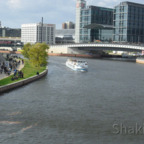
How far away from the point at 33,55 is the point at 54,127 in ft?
152

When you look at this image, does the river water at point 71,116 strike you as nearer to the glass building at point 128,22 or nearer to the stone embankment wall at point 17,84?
the stone embankment wall at point 17,84

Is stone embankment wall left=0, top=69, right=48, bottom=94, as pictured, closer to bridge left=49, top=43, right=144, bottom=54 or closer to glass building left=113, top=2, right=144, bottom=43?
bridge left=49, top=43, right=144, bottom=54

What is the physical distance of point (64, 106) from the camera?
1340 inches

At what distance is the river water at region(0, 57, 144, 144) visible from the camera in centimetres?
2450

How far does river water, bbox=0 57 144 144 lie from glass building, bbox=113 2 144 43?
135 m

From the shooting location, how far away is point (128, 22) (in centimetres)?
17525

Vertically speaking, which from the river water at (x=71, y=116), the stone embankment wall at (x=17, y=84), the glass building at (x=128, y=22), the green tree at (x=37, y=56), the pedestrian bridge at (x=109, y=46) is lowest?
the river water at (x=71, y=116)

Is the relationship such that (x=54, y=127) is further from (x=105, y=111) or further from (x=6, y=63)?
(x=6, y=63)

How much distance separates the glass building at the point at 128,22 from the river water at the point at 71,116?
441ft

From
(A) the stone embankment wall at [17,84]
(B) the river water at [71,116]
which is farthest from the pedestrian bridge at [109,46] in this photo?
(B) the river water at [71,116]

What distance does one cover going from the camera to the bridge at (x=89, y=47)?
4578 inches

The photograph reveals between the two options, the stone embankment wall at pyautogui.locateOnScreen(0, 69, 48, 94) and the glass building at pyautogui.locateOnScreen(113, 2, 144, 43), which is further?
the glass building at pyautogui.locateOnScreen(113, 2, 144, 43)

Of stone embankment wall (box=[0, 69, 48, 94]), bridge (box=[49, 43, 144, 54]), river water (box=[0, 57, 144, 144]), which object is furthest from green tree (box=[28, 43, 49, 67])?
bridge (box=[49, 43, 144, 54])

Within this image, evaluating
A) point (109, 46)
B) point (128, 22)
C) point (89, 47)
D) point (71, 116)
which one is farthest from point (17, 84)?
point (128, 22)
